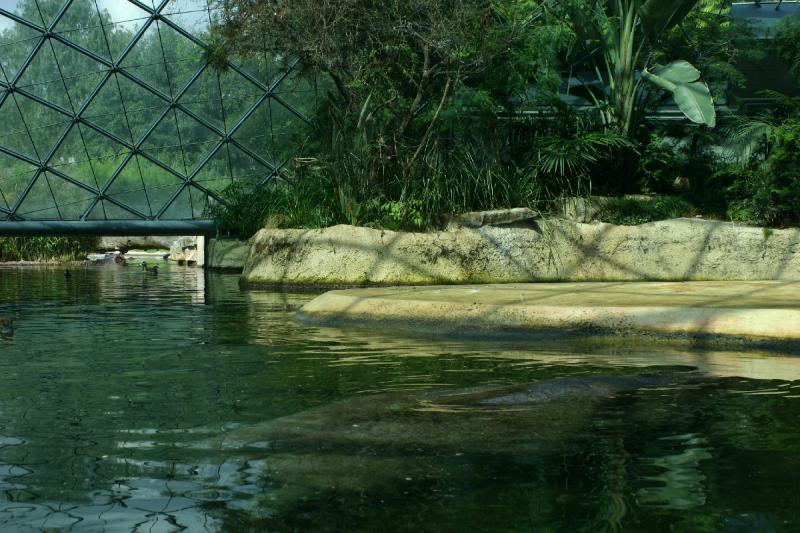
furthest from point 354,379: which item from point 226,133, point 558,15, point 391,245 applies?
point 226,133

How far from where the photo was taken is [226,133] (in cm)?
2230

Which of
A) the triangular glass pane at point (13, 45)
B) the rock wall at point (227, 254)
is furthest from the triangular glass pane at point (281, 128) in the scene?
the triangular glass pane at point (13, 45)

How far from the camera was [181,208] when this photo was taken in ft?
74.6

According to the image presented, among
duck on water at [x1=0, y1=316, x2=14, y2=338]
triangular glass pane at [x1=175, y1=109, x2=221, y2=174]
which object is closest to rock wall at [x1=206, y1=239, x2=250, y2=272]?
triangular glass pane at [x1=175, y1=109, x2=221, y2=174]

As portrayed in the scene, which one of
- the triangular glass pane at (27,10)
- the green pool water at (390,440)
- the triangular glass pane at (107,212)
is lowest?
the green pool water at (390,440)

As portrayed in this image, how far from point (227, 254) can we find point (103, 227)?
114 inches

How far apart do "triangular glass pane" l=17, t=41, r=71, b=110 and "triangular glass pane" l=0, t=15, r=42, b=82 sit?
21cm

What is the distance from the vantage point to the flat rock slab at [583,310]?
7.16 metres

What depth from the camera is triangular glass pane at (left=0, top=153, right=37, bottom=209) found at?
864 inches

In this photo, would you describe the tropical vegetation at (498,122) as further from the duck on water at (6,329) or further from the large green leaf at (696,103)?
the duck on water at (6,329)

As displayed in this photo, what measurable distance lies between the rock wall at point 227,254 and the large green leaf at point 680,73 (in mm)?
9986

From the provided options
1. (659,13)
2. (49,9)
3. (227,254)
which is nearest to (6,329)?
(659,13)

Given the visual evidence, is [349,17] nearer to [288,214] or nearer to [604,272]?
[288,214]

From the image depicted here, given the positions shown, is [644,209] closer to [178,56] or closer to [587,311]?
[587,311]
